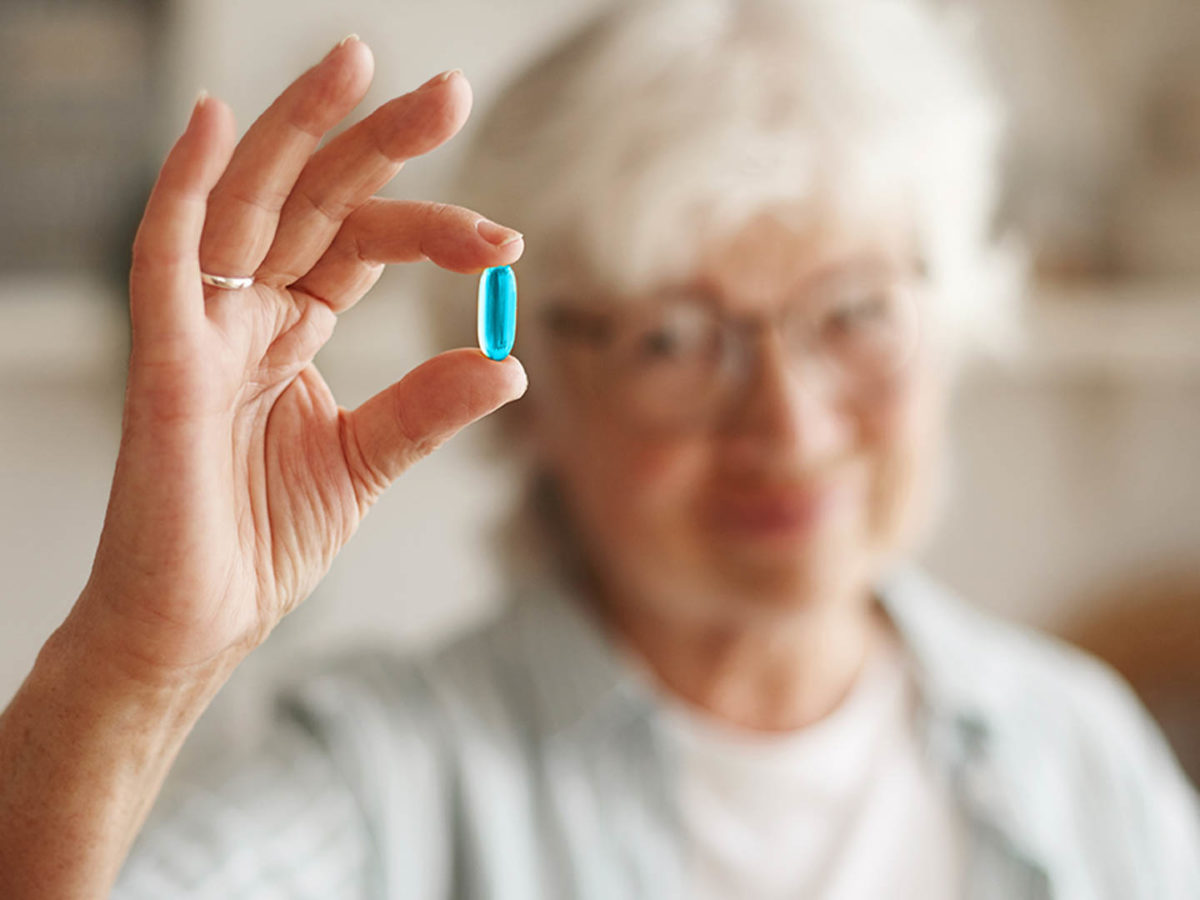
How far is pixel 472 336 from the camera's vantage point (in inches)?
41.4

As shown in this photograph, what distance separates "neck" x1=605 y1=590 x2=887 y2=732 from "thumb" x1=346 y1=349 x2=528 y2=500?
59cm

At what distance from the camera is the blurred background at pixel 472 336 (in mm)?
1333

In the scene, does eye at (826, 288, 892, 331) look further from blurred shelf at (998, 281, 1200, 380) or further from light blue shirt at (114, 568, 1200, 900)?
blurred shelf at (998, 281, 1200, 380)

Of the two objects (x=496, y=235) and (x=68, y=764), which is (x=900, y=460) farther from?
(x=68, y=764)

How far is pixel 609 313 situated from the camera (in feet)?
3.16

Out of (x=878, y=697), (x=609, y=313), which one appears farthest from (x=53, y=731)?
(x=878, y=697)

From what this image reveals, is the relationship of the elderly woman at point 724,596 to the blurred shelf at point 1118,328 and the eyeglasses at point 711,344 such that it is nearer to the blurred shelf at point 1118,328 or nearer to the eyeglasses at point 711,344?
the eyeglasses at point 711,344

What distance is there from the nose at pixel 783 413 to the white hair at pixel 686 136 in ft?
0.39

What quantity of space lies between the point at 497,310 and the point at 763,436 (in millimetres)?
515

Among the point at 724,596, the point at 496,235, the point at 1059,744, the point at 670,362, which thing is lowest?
the point at 1059,744

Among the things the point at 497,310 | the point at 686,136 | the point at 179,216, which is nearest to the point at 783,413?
the point at 686,136

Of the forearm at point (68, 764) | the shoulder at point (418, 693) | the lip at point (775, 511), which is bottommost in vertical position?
the shoulder at point (418, 693)

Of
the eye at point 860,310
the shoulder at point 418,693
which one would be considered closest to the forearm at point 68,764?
the shoulder at point 418,693

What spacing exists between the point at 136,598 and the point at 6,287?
1.08 metres
